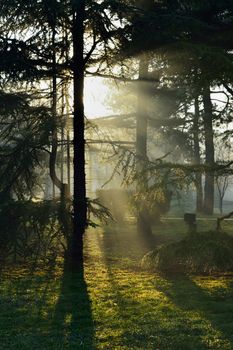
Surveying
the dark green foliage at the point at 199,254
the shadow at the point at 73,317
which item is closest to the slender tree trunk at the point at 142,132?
the dark green foliage at the point at 199,254

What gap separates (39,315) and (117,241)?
9297 millimetres

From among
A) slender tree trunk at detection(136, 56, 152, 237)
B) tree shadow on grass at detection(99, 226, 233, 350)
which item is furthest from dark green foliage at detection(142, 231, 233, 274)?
slender tree trunk at detection(136, 56, 152, 237)

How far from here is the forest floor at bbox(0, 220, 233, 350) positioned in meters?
6.78

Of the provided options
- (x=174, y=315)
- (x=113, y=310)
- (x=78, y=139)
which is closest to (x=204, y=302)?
(x=174, y=315)

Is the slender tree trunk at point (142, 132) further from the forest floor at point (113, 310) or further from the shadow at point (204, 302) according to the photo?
the shadow at point (204, 302)

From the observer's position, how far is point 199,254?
11.1 m

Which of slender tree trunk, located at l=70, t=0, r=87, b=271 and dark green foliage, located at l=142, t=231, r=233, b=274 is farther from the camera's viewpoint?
slender tree trunk, located at l=70, t=0, r=87, b=271

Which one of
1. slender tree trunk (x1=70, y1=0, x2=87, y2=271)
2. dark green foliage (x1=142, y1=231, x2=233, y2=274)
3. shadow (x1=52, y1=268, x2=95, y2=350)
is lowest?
shadow (x1=52, y1=268, x2=95, y2=350)

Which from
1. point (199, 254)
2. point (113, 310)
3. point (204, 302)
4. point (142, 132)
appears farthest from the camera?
point (142, 132)

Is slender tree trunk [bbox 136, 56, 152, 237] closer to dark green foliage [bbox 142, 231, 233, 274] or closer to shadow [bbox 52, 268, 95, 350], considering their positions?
dark green foliage [bbox 142, 231, 233, 274]

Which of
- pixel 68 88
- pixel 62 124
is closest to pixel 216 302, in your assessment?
pixel 62 124

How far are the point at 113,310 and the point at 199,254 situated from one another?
3.46 m

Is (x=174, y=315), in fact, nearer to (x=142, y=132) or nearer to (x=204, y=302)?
(x=204, y=302)

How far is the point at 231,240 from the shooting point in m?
11.3
